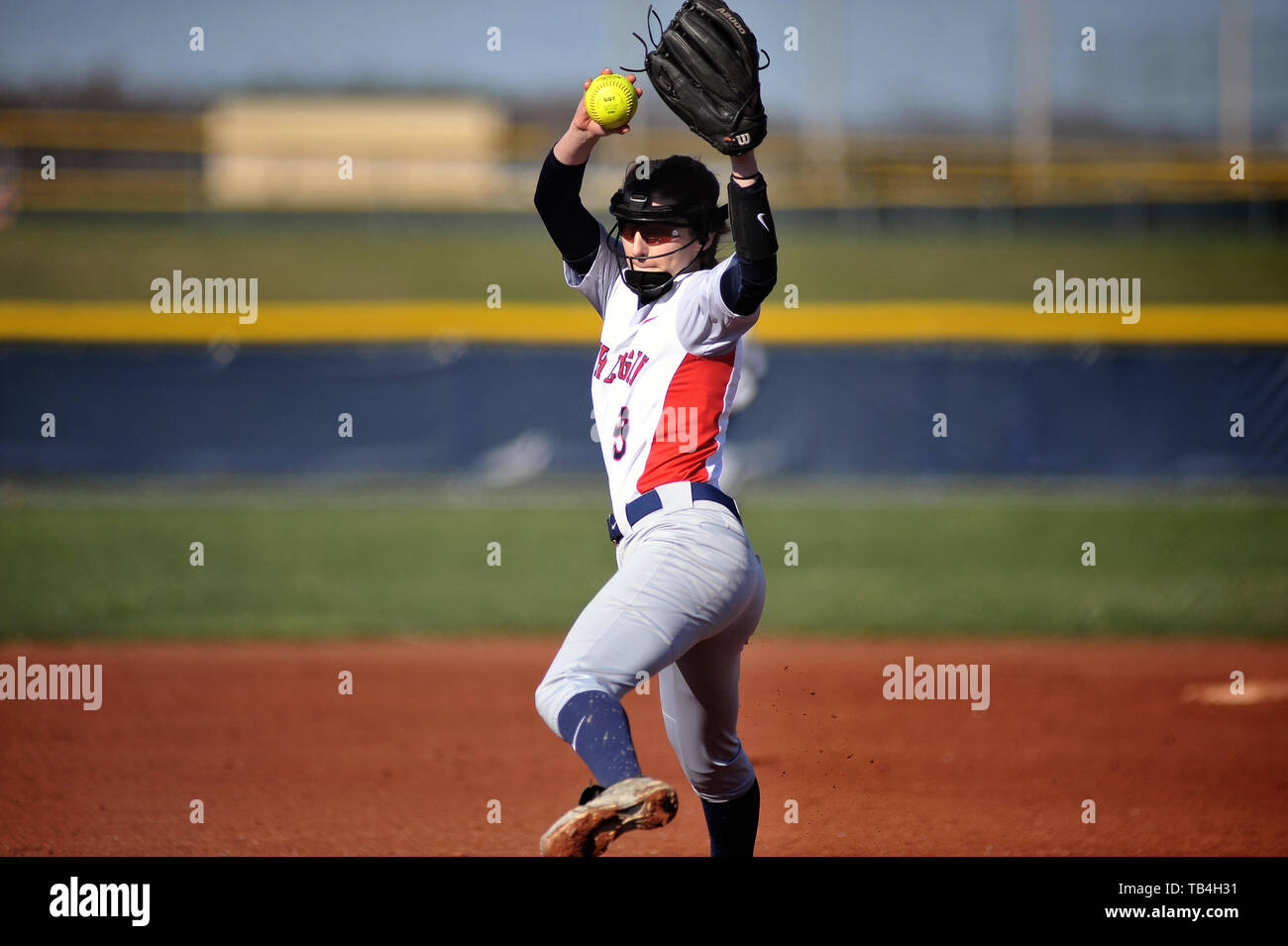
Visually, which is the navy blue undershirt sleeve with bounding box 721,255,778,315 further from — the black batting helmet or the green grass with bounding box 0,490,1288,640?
the green grass with bounding box 0,490,1288,640

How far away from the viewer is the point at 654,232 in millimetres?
2840

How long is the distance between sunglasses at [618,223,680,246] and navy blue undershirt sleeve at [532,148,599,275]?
0.42ft

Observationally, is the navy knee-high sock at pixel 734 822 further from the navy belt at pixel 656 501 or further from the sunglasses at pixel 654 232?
the sunglasses at pixel 654 232

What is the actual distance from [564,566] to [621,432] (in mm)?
5989

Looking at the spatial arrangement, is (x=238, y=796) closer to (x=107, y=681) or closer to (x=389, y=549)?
(x=107, y=681)

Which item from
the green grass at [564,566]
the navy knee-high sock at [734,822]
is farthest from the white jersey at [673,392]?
the green grass at [564,566]

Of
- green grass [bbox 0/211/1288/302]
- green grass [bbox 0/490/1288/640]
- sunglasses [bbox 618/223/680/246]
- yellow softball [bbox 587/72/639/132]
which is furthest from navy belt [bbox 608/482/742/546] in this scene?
green grass [bbox 0/211/1288/302]

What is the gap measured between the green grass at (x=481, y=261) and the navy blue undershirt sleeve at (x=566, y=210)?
47.1 ft

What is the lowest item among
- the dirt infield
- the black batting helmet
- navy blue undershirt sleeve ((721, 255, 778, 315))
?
the dirt infield

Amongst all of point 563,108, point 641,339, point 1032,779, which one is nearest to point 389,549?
point 1032,779

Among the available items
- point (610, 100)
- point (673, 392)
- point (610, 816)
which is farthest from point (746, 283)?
point (610, 816)

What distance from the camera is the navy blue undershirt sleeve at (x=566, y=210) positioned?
2906 mm

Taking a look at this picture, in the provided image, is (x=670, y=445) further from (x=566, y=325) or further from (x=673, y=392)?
(x=566, y=325)

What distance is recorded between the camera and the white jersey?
268 centimetres
